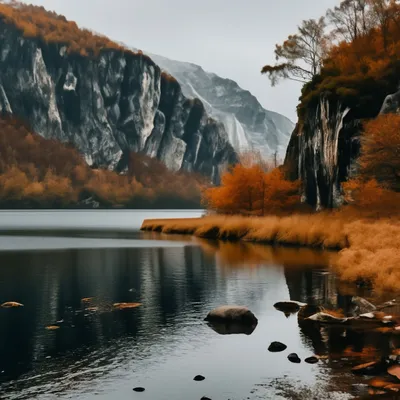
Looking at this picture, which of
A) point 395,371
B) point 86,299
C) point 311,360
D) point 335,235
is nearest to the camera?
point 395,371

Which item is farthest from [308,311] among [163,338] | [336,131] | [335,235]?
[336,131]

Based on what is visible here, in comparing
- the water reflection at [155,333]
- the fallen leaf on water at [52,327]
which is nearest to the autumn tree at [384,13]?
the water reflection at [155,333]

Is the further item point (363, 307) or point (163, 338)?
point (363, 307)

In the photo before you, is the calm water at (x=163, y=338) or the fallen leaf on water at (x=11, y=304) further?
the fallen leaf on water at (x=11, y=304)

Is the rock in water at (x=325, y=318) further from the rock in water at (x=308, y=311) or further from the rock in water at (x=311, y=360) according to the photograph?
the rock in water at (x=311, y=360)

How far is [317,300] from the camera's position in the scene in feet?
93.9

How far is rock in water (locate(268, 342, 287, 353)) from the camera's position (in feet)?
63.8

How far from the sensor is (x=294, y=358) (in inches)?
712

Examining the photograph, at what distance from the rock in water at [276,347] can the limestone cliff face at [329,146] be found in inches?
1607

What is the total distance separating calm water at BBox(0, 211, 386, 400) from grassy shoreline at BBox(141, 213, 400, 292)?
7.11ft

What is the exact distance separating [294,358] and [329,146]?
176ft

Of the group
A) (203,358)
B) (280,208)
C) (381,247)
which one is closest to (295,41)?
(280,208)

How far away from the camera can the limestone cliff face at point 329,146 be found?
6218 centimetres

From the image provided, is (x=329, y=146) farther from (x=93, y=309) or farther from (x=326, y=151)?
(x=93, y=309)
